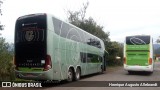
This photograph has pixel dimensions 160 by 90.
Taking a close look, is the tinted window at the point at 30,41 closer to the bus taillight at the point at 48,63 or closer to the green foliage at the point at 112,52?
the bus taillight at the point at 48,63

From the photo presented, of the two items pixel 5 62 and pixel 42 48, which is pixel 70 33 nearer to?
pixel 42 48

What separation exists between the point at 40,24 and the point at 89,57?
7.92 m

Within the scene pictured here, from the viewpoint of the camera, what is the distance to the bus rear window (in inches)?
840

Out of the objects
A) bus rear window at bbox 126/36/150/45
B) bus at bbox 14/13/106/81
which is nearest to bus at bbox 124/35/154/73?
bus rear window at bbox 126/36/150/45

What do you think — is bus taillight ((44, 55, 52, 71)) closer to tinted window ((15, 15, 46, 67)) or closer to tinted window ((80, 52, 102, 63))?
tinted window ((15, 15, 46, 67))

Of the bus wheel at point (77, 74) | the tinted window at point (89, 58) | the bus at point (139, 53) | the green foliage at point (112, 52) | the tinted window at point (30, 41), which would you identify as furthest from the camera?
the green foliage at point (112, 52)

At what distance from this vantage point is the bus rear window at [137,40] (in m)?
21.3

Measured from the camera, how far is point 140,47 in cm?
2136

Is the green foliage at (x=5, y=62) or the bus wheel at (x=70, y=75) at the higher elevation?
the green foliage at (x=5, y=62)

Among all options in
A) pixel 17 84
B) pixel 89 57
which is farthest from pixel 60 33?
pixel 89 57

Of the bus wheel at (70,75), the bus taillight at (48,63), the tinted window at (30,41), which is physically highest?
the tinted window at (30,41)

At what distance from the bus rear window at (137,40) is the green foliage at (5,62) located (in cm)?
1074

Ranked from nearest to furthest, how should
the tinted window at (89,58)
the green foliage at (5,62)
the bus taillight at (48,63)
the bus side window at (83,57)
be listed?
the bus taillight at (48,63), the green foliage at (5,62), the bus side window at (83,57), the tinted window at (89,58)

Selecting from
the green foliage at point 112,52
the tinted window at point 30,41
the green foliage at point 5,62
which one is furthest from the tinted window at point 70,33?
the green foliage at point 112,52
